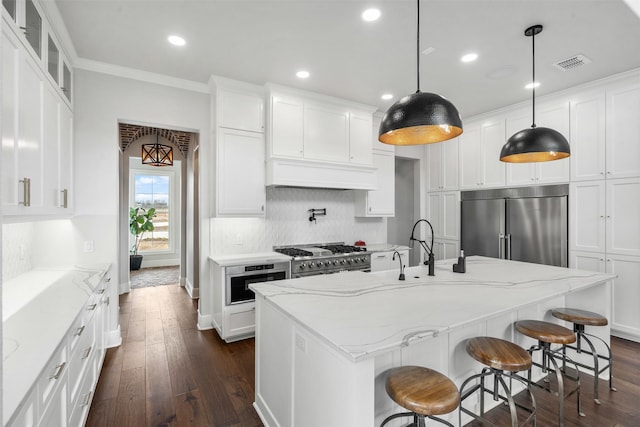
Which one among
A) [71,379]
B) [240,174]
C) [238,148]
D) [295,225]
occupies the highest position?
[238,148]

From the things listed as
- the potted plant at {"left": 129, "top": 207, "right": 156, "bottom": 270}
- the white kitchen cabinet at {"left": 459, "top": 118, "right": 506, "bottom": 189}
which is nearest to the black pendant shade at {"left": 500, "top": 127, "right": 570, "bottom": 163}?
the white kitchen cabinet at {"left": 459, "top": 118, "right": 506, "bottom": 189}

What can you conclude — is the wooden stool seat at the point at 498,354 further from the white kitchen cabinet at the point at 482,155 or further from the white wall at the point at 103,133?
the white wall at the point at 103,133

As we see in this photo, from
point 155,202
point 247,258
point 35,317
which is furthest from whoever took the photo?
point 155,202

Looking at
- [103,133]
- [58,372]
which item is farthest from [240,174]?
[58,372]

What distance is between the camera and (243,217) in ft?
13.0

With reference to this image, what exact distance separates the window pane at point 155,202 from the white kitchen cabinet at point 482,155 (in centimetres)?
695

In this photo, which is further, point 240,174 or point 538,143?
point 240,174

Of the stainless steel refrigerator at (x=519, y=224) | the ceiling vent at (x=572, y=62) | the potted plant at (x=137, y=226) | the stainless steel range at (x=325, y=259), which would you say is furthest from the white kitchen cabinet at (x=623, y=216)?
the potted plant at (x=137, y=226)

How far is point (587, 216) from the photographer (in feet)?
12.7

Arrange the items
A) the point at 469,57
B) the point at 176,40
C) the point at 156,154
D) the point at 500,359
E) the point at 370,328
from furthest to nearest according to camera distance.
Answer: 1. the point at 156,154
2. the point at 469,57
3. the point at 176,40
4. the point at 500,359
5. the point at 370,328

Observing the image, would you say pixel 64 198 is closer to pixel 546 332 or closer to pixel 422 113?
pixel 422 113

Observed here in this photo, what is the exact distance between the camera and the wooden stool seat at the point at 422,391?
149 cm

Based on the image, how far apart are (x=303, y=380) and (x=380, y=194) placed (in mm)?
3643

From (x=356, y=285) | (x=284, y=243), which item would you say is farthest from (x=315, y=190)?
(x=356, y=285)
